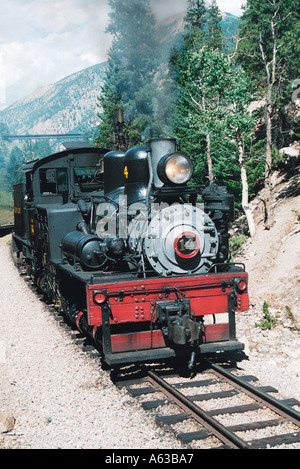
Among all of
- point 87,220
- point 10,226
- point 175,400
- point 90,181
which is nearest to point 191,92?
point 90,181

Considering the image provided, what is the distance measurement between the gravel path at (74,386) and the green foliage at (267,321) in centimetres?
10

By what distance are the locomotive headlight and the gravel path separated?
2.84 metres

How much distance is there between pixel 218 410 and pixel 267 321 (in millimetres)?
3662

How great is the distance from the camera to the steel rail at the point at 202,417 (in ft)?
14.8

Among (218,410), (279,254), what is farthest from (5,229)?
(218,410)

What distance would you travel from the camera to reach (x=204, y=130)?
1577 centimetres

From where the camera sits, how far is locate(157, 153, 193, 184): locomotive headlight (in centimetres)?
666

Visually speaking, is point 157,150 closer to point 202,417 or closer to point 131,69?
point 202,417

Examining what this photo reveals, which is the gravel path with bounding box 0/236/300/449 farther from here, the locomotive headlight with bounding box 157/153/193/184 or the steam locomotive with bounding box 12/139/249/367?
the locomotive headlight with bounding box 157/153/193/184

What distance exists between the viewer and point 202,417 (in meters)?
5.08

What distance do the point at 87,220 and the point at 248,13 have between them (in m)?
23.0

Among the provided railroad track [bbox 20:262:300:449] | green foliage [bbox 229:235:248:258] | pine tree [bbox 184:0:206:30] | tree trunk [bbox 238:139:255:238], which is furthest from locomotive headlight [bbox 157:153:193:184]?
pine tree [bbox 184:0:206:30]
